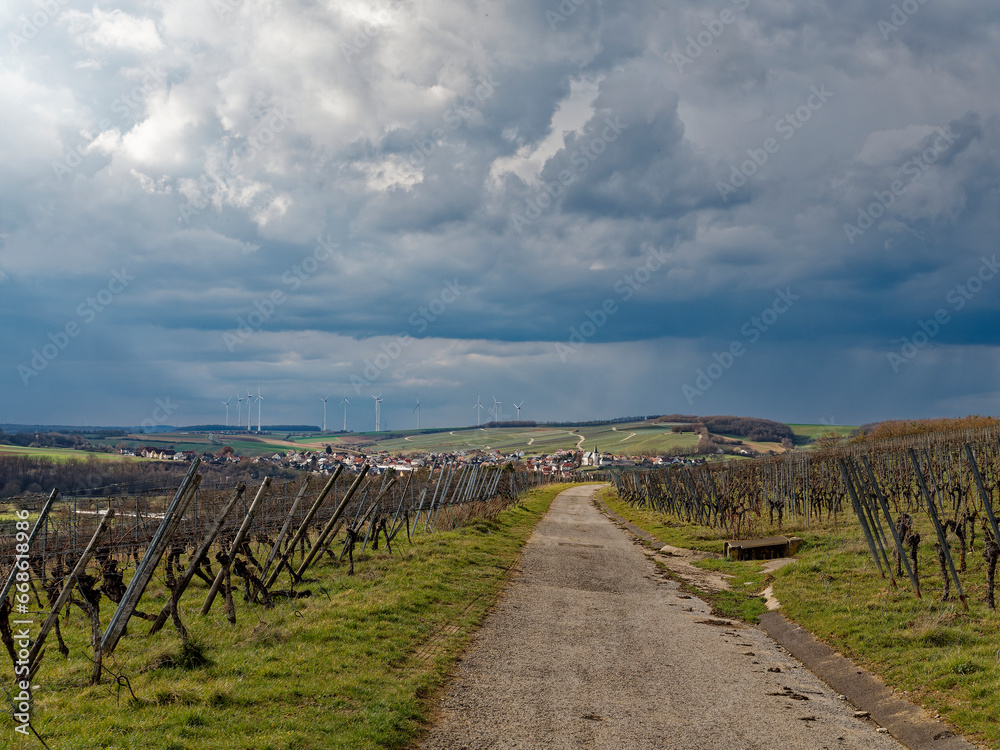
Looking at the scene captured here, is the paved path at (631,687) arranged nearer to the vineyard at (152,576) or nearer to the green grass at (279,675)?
the green grass at (279,675)

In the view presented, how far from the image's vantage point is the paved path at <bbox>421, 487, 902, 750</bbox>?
7.14 meters

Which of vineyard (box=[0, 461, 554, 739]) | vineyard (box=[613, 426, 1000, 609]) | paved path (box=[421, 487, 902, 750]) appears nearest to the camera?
paved path (box=[421, 487, 902, 750])

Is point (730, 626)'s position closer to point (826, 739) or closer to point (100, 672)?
point (826, 739)

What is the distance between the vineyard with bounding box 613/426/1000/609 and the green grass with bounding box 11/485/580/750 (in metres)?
8.58

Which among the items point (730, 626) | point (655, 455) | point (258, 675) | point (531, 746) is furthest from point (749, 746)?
point (655, 455)

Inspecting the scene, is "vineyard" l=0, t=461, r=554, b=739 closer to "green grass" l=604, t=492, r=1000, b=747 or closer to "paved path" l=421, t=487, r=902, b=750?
"paved path" l=421, t=487, r=902, b=750

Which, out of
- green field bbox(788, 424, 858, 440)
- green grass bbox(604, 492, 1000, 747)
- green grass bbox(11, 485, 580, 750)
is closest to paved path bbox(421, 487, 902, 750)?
green grass bbox(11, 485, 580, 750)

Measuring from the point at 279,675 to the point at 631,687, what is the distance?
4394 millimetres

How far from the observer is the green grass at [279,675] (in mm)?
6496

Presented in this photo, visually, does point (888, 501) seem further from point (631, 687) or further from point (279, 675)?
point (279, 675)

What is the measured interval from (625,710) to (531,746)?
1.66 metres

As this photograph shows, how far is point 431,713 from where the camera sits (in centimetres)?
764

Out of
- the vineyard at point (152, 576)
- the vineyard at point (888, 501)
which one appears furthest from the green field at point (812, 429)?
the vineyard at point (152, 576)

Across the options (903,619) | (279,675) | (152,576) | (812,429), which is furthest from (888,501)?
(812,429)
